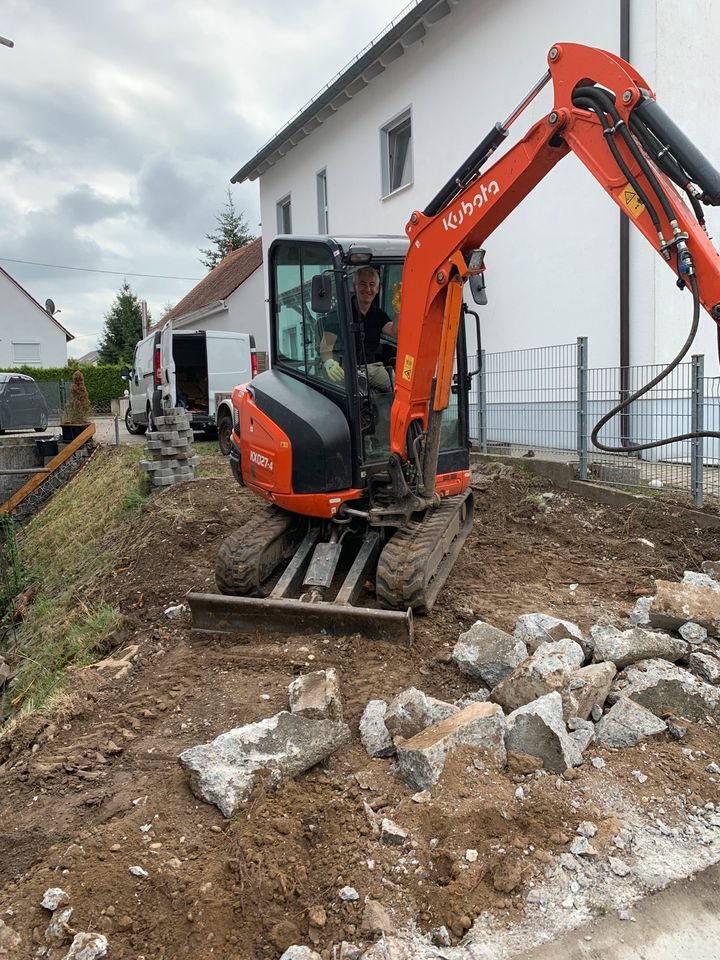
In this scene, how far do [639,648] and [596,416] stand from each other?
5351 mm

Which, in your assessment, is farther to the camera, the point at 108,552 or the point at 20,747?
the point at 108,552

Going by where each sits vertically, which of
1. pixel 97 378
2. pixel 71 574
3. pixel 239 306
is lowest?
pixel 71 574

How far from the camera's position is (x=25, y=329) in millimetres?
37844

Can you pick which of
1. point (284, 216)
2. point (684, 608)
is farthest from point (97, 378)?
point (684, 608)

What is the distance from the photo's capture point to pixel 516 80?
407 inches

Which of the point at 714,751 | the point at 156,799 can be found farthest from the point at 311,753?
the point at 714,751

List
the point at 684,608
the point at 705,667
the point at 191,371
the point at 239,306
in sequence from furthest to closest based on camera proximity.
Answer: the point at 239,306, the point at 191,371, the point at 684,608, the point at 705,667

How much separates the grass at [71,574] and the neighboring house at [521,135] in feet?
20.4

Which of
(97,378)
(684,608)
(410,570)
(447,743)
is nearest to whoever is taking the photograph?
(447,743)

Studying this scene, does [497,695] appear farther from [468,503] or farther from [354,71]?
[354,71]

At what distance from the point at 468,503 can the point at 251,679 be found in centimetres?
284

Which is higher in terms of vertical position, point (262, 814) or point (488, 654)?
point (488, 654)

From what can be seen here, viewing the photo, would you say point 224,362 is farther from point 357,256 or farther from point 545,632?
point 545,632

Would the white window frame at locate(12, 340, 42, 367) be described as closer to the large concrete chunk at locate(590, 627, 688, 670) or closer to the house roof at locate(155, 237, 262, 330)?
the house roof at locate(155, 237, 262, 330)
